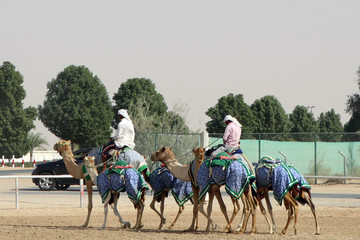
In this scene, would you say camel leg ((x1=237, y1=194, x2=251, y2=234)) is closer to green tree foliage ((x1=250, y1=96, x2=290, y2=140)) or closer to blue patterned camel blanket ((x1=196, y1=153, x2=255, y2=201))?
blue patterned camel blanket ((x1=196, y1=153, x2=255, y2=201))

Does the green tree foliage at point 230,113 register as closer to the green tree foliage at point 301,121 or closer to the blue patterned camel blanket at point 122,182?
the green tree foliage at point 301,121

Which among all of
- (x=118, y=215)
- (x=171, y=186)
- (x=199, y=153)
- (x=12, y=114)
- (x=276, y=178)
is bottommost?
(x=118, y=215)

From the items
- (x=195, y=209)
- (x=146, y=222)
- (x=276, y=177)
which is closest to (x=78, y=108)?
(x=146, y=222)

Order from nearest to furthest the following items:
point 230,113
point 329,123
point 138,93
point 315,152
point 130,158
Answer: point 130,158, point 315,152, point 230,113, point 138,93, point 329,123

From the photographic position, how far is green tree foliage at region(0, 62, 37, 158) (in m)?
78.3

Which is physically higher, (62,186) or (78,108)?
(78,108)

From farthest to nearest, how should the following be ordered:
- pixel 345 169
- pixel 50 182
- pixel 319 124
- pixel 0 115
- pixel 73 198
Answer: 1. pixel 319 124
2. pixel 0 115
3. pixel 345 169
4. pixel 50 182
5. pixel 73 198

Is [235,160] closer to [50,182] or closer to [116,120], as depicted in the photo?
[50,182]

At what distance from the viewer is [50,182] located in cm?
3139

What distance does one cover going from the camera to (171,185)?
1777cm

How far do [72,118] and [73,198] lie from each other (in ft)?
187

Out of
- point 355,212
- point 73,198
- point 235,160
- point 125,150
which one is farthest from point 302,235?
point 73,198

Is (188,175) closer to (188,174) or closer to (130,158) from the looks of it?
(188,174)

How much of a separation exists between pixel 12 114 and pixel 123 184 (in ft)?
209
